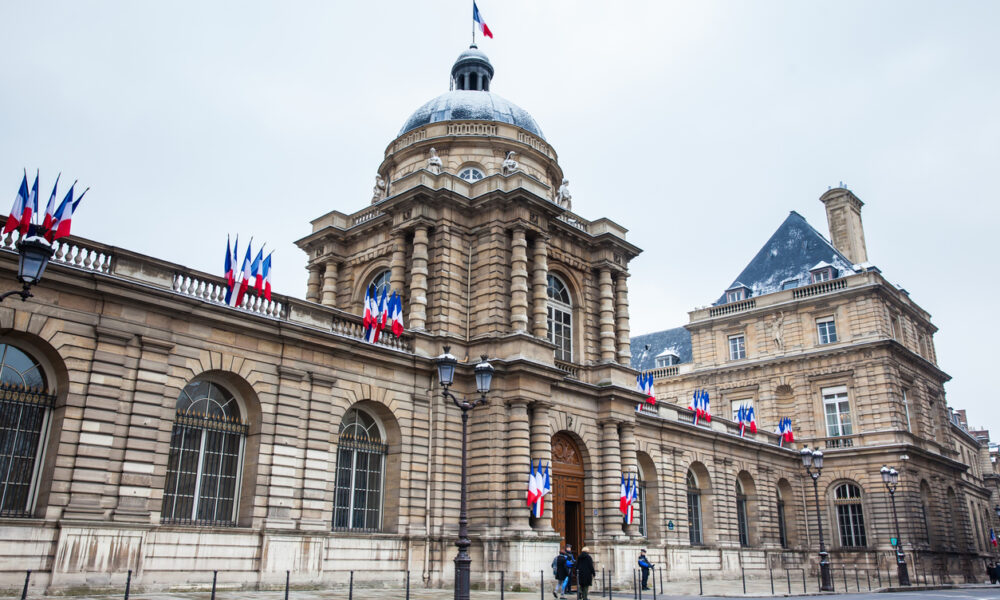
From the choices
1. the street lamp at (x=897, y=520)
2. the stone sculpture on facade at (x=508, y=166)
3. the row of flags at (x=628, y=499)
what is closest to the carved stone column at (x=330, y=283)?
the stone sculpture on facade at (x=508, y=166)

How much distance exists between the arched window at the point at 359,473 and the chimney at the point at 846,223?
38268mm

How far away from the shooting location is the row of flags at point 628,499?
28.9 metres

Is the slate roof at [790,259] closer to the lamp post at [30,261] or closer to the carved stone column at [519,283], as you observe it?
the carved stone column at [519,283]

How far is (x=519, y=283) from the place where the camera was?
2712cm

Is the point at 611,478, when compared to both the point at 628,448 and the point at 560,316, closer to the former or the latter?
the point at 628,448

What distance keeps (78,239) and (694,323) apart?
1590 inches

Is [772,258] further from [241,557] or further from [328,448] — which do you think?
[241,557]

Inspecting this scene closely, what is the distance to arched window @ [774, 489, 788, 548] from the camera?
142 feet

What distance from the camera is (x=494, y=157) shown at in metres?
32.4

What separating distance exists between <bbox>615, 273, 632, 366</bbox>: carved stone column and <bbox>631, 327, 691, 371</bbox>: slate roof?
26.0 m

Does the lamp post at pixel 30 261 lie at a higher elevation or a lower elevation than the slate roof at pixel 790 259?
→ lower

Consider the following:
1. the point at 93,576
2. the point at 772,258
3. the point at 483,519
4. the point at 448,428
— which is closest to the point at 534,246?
the point at 448,428

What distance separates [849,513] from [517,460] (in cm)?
2835

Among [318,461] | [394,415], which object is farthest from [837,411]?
[318,461]
